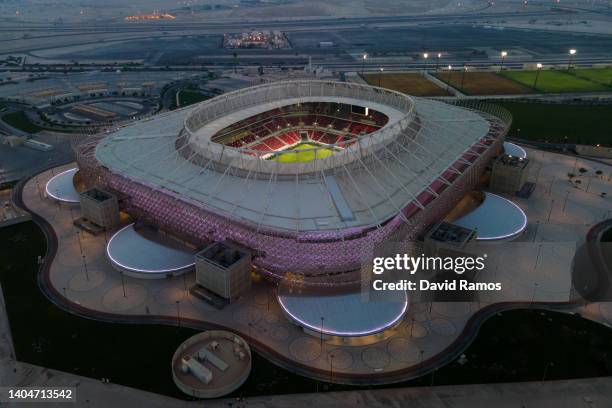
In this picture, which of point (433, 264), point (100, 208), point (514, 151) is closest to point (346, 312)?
point (433, 264)

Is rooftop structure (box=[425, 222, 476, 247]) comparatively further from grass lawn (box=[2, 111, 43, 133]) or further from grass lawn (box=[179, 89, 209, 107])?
grass lawn (box=[2, 111, 43, 133])

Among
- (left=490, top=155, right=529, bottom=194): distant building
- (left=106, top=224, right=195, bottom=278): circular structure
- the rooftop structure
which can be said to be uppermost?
(left=490, top=155, right=529, bottom=194): distant building

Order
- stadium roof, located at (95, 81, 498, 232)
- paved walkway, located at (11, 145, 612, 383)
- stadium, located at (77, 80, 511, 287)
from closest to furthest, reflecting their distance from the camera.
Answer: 1. paved walkway, located at (11, 145, 612, 383)
2. stadium, located at (77, 80, 511, 287)
3. stadium roof, located at (95, 81, 498, 232)

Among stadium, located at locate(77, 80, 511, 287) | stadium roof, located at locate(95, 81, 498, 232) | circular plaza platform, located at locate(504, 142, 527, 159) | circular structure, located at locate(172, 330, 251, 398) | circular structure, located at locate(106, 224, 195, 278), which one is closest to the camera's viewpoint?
circular structure, located at locate(172, 330, 251, 398)

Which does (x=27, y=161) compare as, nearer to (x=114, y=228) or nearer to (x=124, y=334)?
(x=114, y=228)

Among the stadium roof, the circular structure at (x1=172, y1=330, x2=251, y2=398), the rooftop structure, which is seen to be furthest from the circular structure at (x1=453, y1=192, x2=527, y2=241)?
the circular structure at (x1=172, y1=330, x2=251, y2=398)

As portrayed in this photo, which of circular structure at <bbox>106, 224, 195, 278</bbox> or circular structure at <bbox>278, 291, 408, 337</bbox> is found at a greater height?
circular structure at <bbox>106, 224, 195, 278</bbox>

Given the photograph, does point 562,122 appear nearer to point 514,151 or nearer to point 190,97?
point 514,151

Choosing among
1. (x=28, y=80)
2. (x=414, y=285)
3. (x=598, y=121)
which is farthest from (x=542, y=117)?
(x=28, y=80)

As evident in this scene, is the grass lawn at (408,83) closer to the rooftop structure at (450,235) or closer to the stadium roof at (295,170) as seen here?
the stadium roof at (295,170)

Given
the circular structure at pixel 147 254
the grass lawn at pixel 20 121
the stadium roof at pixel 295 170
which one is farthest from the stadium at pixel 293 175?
the grass lawn at pixel 20 121
